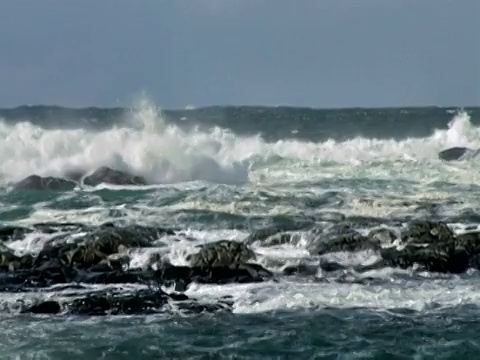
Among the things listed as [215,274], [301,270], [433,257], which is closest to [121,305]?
[215,274]

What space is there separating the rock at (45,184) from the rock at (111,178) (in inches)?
27.7

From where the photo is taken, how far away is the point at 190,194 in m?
23.8

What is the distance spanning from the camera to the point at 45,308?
11.8m

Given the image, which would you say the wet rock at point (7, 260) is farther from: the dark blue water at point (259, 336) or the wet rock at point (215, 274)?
the dark blue water at point (259, 336)

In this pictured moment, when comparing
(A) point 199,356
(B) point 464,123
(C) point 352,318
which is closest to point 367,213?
(C) point 352,318

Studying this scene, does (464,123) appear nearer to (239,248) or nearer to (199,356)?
(239,248)

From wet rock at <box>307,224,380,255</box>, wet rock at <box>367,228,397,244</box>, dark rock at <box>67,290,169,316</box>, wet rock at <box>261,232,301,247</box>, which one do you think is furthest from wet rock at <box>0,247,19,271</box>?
wet rock at <box>367,228,397,244</box>

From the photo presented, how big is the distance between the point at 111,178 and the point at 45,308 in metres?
15.6

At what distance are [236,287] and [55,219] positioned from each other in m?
7.61

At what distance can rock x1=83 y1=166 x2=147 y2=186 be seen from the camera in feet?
88.9

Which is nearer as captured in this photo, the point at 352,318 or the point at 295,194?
the point at 352,318

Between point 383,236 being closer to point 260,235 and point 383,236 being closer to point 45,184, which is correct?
point 260,235

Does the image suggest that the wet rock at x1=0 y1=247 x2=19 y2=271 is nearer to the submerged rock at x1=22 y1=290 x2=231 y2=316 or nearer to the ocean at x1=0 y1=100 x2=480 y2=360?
the ocean at x1=0 y1=100 x2=480 y2=360

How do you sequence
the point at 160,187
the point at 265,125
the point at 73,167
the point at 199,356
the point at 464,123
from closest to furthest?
the point at 199,356 → the point at 160,187 → the point at 73,167 → the point at 464,123 → the point at 265,125
